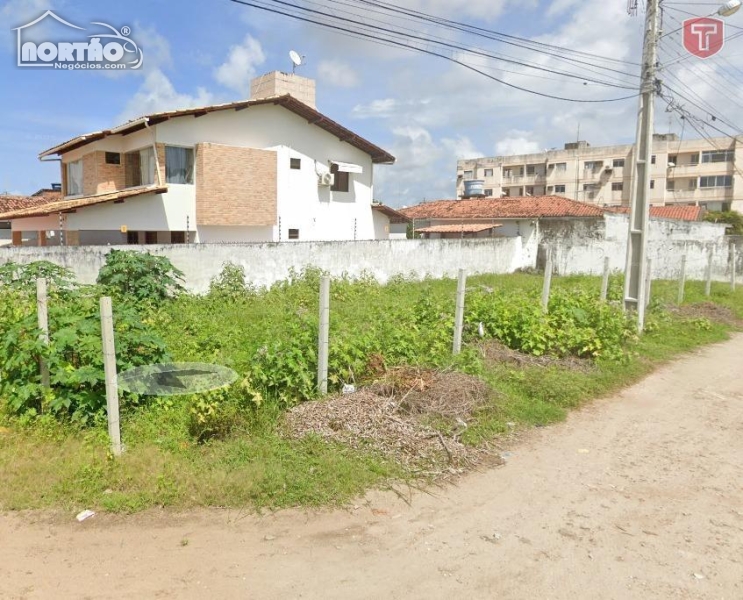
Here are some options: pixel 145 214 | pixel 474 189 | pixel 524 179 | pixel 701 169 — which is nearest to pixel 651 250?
pixel 474 189

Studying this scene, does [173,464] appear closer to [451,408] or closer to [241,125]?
[451,408]

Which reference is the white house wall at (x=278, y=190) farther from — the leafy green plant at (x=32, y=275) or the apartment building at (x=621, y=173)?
the apartment building at (x=621, y=173)

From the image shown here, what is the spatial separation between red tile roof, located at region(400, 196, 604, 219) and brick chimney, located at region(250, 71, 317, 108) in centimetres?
841

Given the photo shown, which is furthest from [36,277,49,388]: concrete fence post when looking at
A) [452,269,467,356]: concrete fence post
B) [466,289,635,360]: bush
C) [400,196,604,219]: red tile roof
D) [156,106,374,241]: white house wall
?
[400,196,604,219]: red tile roof

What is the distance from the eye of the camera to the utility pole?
9.91 meters

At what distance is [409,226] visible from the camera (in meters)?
30.5

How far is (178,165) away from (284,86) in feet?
22.2

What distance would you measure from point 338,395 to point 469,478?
5.27 feet

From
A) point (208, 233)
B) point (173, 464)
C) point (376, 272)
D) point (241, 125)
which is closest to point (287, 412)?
point (173, 464)

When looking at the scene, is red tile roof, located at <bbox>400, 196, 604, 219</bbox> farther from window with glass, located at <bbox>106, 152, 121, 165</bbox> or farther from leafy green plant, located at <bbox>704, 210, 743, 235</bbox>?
leafy green plant, located at <bbox>704, 210, 743, 235</bbox>

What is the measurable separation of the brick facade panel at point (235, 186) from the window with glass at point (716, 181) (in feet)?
121

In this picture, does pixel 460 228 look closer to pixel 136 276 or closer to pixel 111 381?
pixel 136 276

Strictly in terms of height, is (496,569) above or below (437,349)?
below

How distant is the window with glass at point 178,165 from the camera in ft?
55.5
